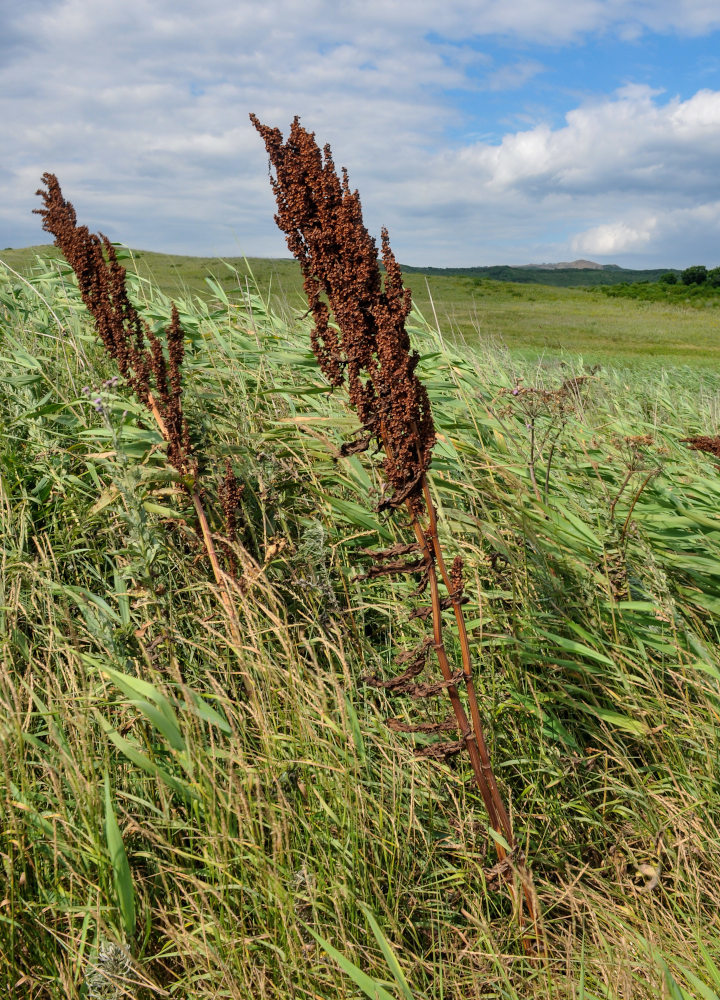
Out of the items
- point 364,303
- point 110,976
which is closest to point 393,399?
point 364,303

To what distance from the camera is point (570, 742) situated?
7.47ft

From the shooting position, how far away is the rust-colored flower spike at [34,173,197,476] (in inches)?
103

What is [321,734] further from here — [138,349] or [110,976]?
[138,349]

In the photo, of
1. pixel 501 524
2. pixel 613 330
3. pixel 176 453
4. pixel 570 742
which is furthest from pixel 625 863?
pixel 613 330

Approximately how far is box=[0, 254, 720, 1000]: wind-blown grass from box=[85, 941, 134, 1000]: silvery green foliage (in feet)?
0.04

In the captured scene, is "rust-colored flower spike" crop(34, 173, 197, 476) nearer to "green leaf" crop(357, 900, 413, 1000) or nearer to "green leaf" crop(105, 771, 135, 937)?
"green leaf" crop(105, 771, 135, 937)

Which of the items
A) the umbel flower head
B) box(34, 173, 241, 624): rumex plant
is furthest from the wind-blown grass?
the umbel flower head

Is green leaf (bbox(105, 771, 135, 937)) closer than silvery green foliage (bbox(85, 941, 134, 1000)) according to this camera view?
No

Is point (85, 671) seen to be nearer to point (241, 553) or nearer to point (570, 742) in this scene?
point (241, 553)

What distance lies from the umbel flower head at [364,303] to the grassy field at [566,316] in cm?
1281

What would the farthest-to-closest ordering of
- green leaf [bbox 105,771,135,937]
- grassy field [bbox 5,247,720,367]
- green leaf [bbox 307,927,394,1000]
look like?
grassy field [bbox 5,247,720,367]
green leaf [bbox 105,771,135,937]
green leaf [bbox 307,927,394,1000]

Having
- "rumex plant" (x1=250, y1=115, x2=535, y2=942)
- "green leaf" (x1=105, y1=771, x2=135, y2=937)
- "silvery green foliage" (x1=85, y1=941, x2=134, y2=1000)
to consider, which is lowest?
"silvery green foliage" (x1=85, y1=941, x2=134, y2=1000)

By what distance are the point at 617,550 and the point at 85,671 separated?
2220 mm

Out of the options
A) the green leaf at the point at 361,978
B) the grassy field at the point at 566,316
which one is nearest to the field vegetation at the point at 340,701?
the green leaf at the point at 361,978
